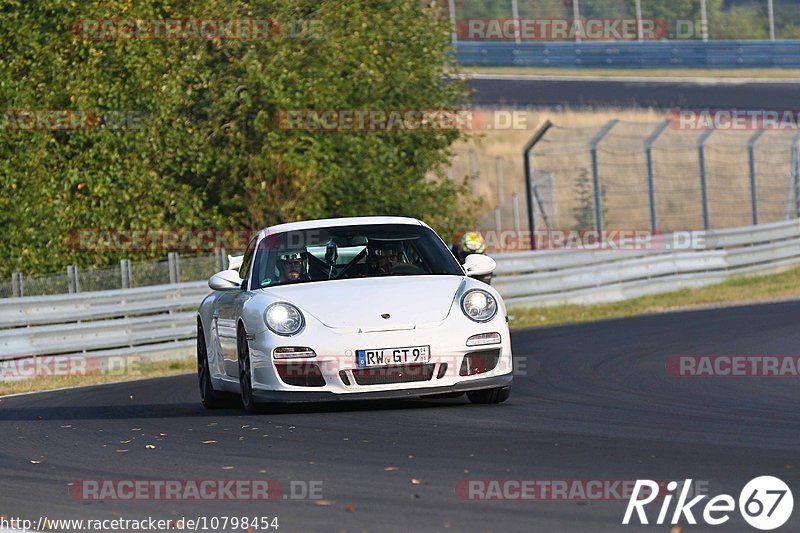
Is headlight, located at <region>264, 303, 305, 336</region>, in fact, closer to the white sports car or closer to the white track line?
the white sports car

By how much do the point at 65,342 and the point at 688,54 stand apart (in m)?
29.1

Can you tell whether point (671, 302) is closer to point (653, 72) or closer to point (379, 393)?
point (379, 393)

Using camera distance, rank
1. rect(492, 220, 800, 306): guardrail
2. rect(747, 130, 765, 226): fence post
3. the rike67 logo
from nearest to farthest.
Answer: the rike67 logo → rect(492, 220, 800, 306): guardrail → rect(747, 130, 765, 226): fence post

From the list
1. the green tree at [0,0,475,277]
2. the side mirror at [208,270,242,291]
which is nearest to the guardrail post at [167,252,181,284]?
the green tree at [0,0,475,277]

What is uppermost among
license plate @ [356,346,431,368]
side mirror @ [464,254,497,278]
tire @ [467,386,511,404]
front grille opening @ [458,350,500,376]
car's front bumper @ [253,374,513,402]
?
side mirror @ [464,254,497,278]

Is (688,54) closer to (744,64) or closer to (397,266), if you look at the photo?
(744,64)

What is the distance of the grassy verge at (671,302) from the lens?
23.0 meters

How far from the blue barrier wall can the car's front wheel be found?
3062 cm

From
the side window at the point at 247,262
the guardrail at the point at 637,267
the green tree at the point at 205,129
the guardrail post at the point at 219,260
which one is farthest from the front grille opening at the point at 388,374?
the green tree at the point at 205,129

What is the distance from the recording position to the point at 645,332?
17.7m

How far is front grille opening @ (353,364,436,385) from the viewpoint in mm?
9734

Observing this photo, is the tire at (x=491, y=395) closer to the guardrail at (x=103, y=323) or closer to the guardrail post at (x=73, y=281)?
the guardrail at (x=103, y=323)

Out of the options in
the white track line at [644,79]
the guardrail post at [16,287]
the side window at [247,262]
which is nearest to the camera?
the side window at [247,262]

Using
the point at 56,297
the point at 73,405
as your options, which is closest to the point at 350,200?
the point at 56,297
